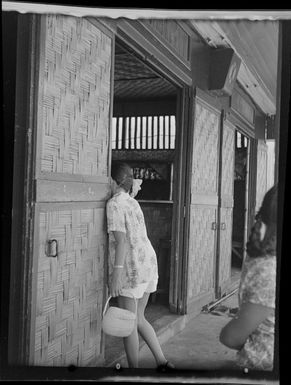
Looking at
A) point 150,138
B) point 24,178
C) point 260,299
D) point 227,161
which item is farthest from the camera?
point 227,161

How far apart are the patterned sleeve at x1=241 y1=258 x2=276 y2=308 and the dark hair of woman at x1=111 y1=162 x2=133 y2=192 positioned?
0.79 metres

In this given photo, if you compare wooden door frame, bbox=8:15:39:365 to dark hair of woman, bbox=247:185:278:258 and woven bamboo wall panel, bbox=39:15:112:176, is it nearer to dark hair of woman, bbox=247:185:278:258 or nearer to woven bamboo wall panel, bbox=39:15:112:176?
woven bamboo wall panel, bbox=39:15:112:176

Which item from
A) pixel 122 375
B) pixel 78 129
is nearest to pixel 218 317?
pixel 122 375

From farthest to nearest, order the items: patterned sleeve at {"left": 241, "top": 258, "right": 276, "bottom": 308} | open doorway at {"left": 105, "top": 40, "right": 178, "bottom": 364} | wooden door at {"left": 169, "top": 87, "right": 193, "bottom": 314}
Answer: wooden door at {"left": 169, "top": 87, "right": 193, "bottom": 314}, open doorway at {"left": 105, "top": 40, "right": 178, "bottom": 364}, patterned sleeve at {"left": 241, "top": 258, "right": 276, "bottom": 308}

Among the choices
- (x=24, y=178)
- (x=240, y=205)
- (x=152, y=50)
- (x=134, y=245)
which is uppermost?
(x=152, y=50)

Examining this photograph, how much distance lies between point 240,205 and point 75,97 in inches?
45.2

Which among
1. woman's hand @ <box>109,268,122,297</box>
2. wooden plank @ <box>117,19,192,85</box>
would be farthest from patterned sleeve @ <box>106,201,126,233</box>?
wooden plank @ <box>117,19,192,85</box>

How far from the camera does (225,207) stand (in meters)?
3.03

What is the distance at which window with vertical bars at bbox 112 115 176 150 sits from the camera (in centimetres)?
265

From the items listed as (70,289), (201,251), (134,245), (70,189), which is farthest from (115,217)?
(201,251)

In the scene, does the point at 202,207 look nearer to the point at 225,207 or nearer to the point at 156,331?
the point at 225,207

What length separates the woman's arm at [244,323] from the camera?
91.6 inches

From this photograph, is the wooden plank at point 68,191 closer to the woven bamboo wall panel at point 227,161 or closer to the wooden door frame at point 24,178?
→ the wooden door frame at point 24,178

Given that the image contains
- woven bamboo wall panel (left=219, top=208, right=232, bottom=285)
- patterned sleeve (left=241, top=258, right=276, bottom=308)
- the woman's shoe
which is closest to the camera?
patterned sleeve (left=241, top=258, right=276, bottom=308)
